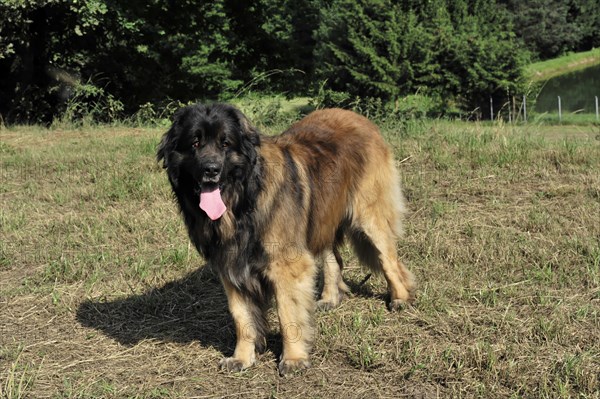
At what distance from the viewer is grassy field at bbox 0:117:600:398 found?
3.96m

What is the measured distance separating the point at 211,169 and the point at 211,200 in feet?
0.73

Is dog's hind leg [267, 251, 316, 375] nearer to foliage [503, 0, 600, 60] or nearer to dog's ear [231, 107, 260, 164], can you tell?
dog's ear [231, 107, 260, 164]

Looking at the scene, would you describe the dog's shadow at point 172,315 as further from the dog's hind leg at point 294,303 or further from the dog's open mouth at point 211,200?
the dog's open mouth at point 211,200

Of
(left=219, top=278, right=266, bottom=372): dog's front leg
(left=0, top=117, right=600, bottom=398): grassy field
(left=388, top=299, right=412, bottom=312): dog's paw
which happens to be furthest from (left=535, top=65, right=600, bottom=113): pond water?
(left=219, top=278, right=266, bottom=372): dog's front leg

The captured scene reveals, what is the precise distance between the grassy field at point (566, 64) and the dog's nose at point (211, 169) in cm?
4482

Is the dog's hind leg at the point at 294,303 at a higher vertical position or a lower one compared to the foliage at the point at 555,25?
lower

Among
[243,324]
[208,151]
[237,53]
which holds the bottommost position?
[243,324]

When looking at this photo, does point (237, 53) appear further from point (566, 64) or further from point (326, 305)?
point (566, 64)

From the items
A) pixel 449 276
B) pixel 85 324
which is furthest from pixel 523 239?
pixel 85 324

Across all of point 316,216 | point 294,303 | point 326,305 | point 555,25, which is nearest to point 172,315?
point 326,305

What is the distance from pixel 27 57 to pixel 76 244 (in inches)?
424

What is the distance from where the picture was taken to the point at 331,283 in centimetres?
526

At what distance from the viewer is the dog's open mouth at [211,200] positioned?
3854mm

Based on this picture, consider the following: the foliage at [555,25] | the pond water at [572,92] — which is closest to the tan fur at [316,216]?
the pond water at [572,92]
